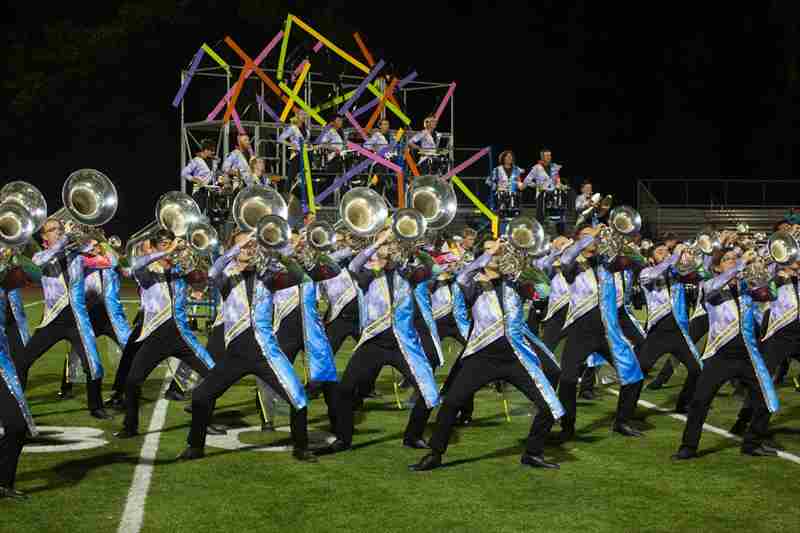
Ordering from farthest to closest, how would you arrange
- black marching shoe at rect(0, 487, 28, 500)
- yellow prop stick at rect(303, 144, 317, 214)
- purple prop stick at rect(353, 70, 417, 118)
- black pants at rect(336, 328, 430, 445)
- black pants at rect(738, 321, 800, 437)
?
purple prop stick at rect(353, 70, 417, 118) < yellow prop stick at rect(303, 144, 317, 214) < black pants at rect(738, 321, 800, 437) < black pants at rect(336, 328, 430, 445) < black marching shoe at rect(0, 487, 28, 500)

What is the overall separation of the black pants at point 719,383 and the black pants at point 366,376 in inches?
78.1

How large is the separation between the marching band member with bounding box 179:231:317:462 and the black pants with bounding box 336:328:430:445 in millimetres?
495

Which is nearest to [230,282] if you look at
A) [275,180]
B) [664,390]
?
[664,390]

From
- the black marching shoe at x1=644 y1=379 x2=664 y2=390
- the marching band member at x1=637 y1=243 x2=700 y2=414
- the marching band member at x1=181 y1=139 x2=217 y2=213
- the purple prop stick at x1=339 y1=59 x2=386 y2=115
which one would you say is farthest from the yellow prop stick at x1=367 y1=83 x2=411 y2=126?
the marching band member at x1=637 y1=243 x2=700 y2=414

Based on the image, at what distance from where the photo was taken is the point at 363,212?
352 inches

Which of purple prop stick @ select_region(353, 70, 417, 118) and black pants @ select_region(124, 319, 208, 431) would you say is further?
purple prop stick @ select_region(353, 70, 417, 118)

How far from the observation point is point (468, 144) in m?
36.7

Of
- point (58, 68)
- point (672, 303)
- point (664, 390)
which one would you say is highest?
point (58, 68)

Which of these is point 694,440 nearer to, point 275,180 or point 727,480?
point 727,480

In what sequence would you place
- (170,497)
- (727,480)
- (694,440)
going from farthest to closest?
(694,440) < (727,480) < (170,497)

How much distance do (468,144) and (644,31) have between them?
21.5ft

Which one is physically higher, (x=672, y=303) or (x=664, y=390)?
(x=672, y=303)

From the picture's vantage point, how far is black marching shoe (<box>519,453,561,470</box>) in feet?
26.3

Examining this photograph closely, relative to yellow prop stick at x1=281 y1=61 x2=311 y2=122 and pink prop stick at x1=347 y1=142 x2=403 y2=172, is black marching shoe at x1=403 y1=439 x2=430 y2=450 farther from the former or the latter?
yellow prop stick at x1=281 y1=61 x2=311 y2=122
